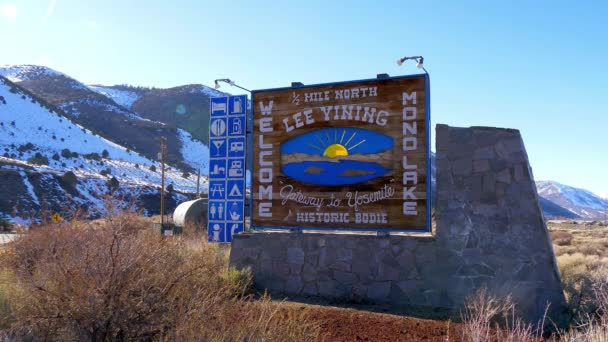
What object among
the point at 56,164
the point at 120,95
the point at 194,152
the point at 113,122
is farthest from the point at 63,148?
the point at 120,95

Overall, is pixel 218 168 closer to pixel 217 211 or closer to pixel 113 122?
pixel 217 211

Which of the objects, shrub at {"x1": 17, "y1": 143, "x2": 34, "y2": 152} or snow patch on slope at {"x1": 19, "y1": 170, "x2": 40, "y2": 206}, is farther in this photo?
shrub at {"x1": 17, "y1": 143, "x2": 34, "y2": 152}

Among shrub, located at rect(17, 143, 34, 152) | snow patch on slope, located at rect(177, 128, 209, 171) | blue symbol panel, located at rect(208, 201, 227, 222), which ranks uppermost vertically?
snow patch on slope, located at rect(177, 128, 209, 171)

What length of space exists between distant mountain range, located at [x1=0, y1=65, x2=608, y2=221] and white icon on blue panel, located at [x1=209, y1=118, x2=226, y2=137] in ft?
9.30

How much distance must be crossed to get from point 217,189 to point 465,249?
621 cm

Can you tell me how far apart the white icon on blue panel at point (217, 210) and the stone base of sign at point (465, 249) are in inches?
133

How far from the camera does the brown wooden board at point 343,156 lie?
33.4ft

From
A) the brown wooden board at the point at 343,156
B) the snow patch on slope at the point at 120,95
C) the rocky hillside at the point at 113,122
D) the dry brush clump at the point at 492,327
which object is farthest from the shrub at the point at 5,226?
the snow patch on slope at the point at 120,95

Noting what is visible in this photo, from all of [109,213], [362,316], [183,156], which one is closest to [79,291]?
[109,213]

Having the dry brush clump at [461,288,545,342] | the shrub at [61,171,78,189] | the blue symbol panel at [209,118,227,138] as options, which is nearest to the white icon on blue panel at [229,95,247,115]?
the blue symbol panel at [209,118,227,138]

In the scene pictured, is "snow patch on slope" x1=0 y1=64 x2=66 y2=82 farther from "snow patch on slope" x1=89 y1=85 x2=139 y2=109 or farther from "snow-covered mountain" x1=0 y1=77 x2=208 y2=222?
"snow-covered mountain" x1=0 y1=77 x2=208 y2=222

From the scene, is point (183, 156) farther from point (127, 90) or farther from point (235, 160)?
point (235, 160)

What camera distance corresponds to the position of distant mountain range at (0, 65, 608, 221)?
54000 mm

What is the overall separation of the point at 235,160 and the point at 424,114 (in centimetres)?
477
